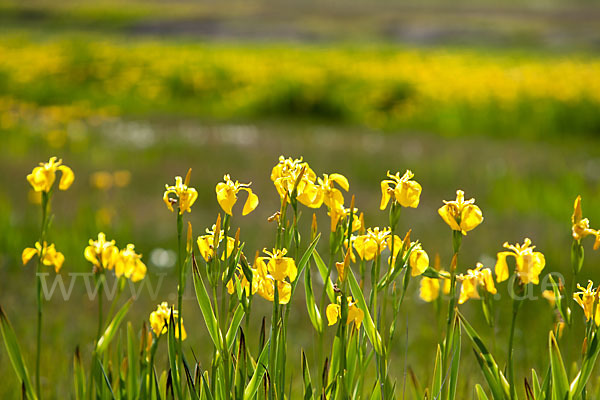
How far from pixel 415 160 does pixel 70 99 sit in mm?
6563

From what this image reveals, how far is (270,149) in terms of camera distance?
240 inches

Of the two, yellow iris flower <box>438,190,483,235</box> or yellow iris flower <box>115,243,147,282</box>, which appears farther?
yellow iris flower <box>115,243,147,282</box>

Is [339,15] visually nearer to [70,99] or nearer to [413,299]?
[70,99]

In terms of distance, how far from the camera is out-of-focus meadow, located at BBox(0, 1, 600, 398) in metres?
2.77

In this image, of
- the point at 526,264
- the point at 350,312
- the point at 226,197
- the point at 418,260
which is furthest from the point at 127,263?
the point at 526,264

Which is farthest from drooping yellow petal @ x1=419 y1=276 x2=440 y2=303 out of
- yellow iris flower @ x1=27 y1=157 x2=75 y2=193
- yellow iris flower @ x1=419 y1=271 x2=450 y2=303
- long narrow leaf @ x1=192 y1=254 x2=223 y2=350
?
yellow iris flower @ x1=27 y1=157 x2=75 y2=193

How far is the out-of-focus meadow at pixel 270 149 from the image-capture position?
9.08 feet

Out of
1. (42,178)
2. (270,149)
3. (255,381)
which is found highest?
(42,178)

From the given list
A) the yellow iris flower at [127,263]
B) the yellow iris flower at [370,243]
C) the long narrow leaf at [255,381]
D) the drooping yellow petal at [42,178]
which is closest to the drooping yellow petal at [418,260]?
the yellow iris flower at [370,243]

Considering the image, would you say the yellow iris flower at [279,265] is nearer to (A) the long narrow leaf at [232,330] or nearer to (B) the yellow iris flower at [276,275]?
(B) the yellow iris flower at [276,275]

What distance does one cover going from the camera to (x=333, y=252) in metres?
1.10

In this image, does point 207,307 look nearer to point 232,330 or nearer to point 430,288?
point 232,330

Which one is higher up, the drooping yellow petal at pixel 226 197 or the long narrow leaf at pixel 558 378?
the drooping yellow petal at pixel 226 197

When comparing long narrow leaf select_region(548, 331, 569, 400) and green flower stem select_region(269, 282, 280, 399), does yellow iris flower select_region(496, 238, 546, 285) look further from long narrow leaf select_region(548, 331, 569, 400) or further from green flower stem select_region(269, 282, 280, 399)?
green flower stem select_region(269, 282, 280, 399)
